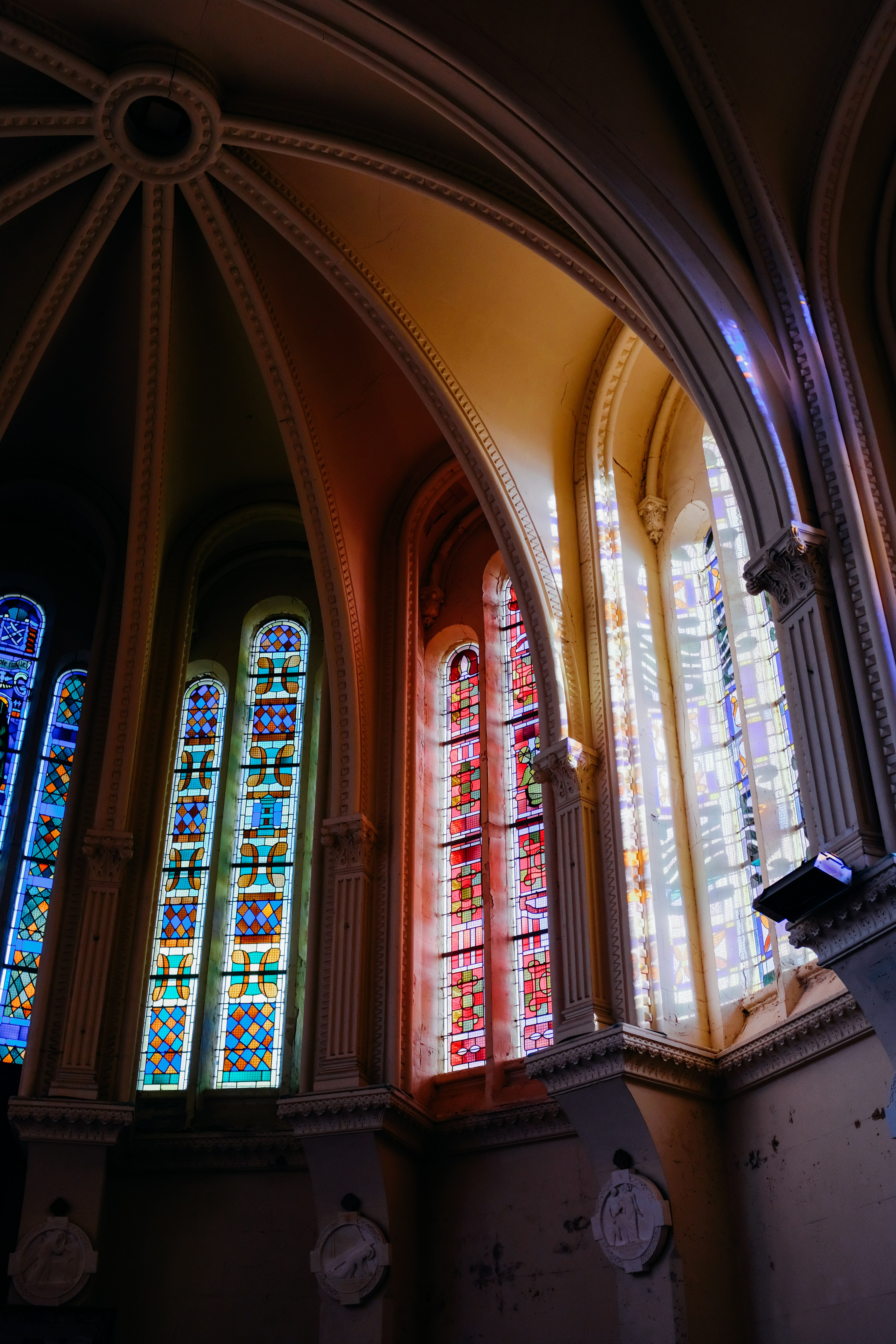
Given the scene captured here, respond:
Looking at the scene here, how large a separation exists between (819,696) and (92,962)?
7.85 m

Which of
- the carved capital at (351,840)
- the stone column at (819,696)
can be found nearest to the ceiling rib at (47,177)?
the carved capital at (351,840)

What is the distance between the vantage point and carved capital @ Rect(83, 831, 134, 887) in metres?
13.5

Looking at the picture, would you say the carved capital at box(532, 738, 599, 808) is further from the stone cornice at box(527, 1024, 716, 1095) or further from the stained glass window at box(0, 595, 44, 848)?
the stained glass window at box(0, 595, 44, 848)

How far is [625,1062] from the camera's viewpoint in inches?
403

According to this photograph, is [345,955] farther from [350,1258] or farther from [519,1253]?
[519,1253]

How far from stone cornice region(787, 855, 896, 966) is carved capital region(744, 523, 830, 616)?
195 centimetres

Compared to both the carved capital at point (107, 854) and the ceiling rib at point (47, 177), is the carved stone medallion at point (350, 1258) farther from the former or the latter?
the ceiling rib at point (47, 177)

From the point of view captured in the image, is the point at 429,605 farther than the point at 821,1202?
Yes

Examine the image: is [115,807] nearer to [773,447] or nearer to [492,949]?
[492,949]

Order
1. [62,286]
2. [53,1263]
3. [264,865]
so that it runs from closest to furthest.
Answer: [53,1263] → [62,286] → [264,865]

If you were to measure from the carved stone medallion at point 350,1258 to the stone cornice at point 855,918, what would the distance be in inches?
217

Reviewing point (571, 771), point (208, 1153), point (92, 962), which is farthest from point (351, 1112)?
point (571, 771)

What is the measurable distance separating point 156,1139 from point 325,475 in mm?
6699

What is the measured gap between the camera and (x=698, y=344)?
31.1 ft
